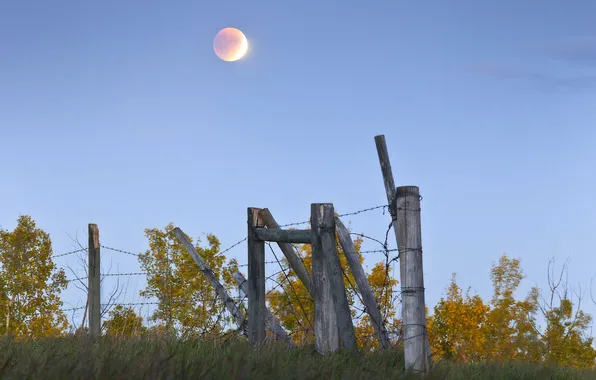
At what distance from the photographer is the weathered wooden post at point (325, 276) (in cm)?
929

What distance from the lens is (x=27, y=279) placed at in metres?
32.5

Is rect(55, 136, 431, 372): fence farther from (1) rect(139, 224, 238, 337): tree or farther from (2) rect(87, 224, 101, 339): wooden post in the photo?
(1) rect(139, 224, 238, 337): tree

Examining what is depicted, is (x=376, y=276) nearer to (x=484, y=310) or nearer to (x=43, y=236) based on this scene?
(x=484, y=310)

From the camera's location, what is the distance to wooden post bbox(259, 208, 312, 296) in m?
10.8

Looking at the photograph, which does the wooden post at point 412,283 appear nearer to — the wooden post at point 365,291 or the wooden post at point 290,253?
the wooden post at point 365,291

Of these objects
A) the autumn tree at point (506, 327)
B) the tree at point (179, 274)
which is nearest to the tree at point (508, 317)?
the autumn tree at point (506, 327)

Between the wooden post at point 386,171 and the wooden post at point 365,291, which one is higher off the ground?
the wooden post at point 386,171

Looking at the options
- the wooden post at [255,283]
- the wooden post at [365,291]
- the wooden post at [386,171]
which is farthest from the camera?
the wooden post at [365,291]

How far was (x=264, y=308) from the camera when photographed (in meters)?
10.6

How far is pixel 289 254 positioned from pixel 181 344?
2539 mm

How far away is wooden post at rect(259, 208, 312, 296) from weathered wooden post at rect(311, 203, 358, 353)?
1090mm

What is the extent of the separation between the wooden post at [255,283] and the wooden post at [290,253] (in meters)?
0.13

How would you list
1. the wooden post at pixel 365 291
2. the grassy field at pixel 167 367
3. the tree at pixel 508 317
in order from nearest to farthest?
the grassy field at pixel 167 367
the wooden post at pixel 365 291
the tree at pixel 508 317

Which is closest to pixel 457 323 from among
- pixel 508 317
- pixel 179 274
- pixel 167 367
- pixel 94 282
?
pixel 508 317
